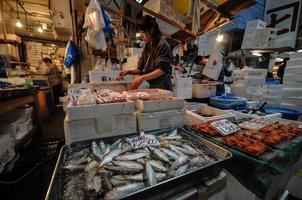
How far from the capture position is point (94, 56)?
148 inches

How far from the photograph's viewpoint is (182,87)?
4.06 m

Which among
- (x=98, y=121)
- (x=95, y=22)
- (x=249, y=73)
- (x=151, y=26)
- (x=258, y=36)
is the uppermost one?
(x=258, y=36)

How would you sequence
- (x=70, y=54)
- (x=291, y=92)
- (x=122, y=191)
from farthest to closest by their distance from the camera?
(x=291, y=92)
(x=70, y=54)
(x=122, y=191)

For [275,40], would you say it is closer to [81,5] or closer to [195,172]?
[81,5]

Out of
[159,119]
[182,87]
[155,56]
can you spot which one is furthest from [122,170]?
[182,87]

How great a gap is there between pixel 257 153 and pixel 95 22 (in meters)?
2.93

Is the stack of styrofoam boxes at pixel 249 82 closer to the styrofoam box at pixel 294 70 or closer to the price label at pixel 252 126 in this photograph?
the styrofoam box at pixel 294 70

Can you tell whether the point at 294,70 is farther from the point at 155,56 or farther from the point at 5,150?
the point at 5,150

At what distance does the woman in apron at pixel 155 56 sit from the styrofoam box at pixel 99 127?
854mm

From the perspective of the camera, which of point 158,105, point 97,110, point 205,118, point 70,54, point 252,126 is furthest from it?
point 70,54

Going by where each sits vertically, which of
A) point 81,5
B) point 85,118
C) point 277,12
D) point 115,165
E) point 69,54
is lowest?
point 115,165

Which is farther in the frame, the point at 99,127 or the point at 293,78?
the point at 293,78

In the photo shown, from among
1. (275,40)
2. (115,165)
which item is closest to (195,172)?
(115,165)

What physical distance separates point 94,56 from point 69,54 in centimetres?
61
